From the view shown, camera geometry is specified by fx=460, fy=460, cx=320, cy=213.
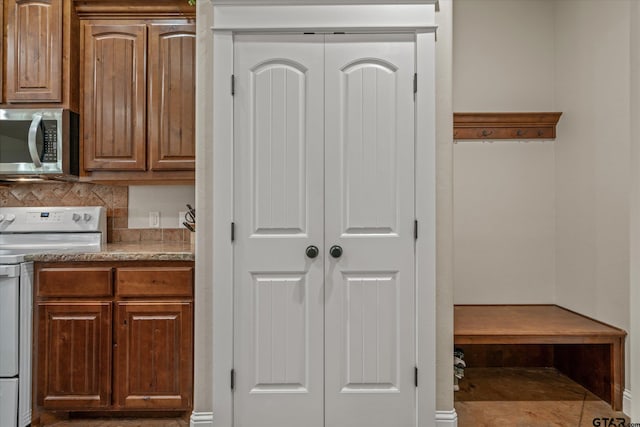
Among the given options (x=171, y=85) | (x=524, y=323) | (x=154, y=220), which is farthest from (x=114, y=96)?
(x=524, y=323)

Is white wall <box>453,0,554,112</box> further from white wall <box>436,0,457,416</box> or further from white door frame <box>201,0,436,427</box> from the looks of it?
white door frame <box>201,0,436,427</box>

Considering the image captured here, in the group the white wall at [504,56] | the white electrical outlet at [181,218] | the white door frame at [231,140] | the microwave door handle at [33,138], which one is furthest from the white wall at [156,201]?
the white wall at [504,56]

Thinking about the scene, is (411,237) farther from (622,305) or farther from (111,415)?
(111,415)

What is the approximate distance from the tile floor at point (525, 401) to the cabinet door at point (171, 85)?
2.40 m

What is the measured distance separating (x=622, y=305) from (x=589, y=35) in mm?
1764

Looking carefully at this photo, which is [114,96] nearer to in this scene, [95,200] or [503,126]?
[95,200]

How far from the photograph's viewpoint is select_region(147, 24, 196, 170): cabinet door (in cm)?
291

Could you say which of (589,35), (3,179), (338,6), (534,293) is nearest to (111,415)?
(3,179)

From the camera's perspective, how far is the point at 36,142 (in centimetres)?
280

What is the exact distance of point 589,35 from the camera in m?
3.06

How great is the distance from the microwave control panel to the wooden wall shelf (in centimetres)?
270

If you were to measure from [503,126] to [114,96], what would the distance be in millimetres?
2749

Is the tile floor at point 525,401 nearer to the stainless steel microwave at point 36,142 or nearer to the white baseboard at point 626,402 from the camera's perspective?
the white baseboard at point 626,402

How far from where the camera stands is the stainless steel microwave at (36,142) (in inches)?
110
